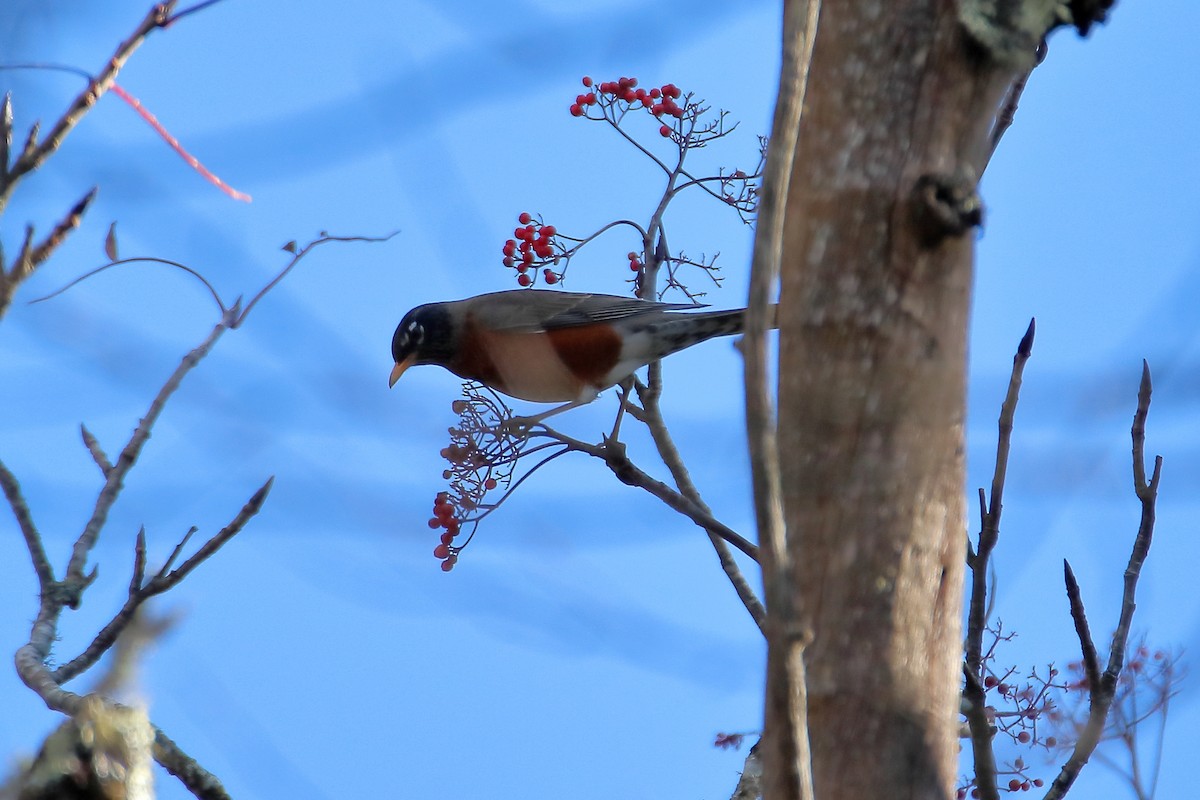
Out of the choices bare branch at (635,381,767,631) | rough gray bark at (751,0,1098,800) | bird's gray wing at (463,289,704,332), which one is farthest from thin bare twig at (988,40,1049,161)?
bird's gray wing at (463,289,704,332)

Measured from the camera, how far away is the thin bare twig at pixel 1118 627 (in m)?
2.03

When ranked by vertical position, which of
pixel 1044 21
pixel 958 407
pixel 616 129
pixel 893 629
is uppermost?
pixel 616 129

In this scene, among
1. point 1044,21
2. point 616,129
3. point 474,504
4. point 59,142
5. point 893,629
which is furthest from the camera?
point 616,129

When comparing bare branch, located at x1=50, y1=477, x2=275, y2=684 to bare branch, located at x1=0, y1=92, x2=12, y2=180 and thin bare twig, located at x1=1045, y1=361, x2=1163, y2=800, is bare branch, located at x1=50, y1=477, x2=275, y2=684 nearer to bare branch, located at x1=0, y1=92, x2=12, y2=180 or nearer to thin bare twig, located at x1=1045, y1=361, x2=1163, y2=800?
bare branch, located at x1=0, y1=92, x2=12, y2=180

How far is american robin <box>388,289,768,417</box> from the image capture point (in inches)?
169

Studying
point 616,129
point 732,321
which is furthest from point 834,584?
point 732,321

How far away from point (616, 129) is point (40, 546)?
211 cm

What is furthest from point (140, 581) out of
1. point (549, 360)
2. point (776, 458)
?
point (549, 360)

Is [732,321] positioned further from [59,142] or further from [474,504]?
[59,142]

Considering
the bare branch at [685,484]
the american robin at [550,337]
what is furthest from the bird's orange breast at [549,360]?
the bare branch at [685,484]

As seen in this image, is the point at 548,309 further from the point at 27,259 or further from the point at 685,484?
the point at 27,259

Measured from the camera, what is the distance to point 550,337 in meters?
4.70

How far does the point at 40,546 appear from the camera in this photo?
A: 204cm

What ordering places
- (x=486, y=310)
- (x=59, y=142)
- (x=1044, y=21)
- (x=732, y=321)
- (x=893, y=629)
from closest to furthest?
(x=59, y=142)
(x=893, y=629)
(x=1044, y=21)
(x=732, y=321)
(x=486, y=310)
